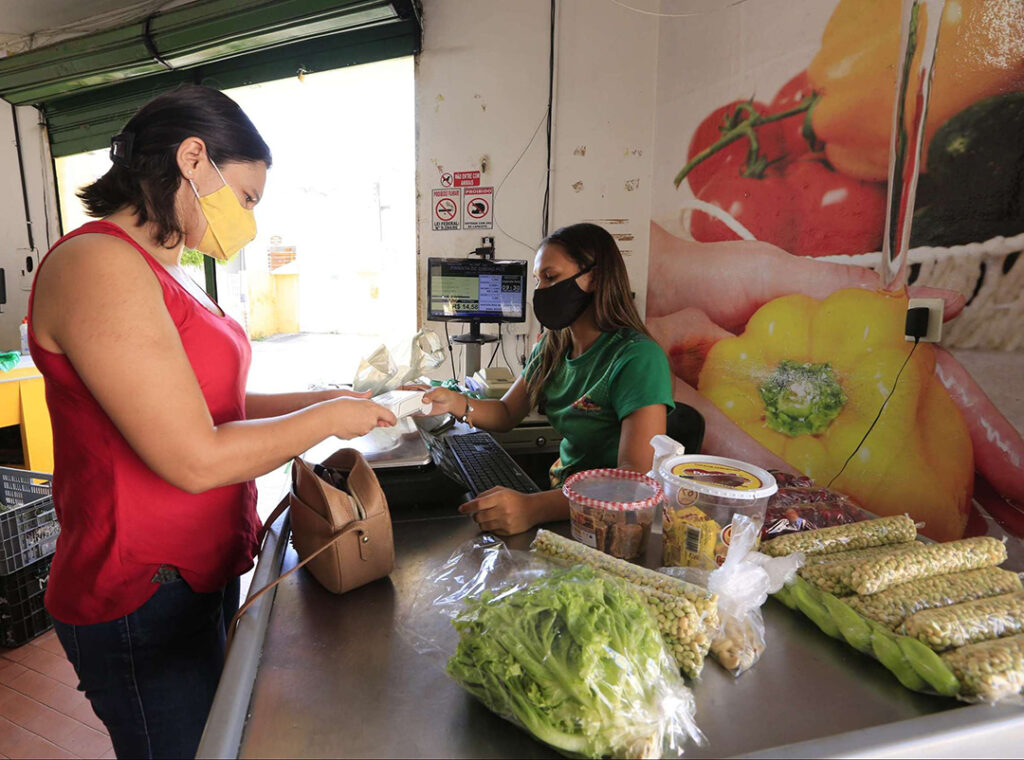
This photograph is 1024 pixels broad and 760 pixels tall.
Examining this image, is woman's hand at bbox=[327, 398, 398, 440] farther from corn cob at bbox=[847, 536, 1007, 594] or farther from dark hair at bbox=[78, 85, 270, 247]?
corn cob at bbox=[847, 536, 1007, 594]

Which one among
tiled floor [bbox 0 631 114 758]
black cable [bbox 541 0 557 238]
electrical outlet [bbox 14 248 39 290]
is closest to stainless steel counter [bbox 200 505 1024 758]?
tiled floor [bbox 0 631 114 758]

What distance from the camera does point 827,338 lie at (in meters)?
2.09

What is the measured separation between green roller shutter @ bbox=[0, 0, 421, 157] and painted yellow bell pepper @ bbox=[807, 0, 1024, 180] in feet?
7.79

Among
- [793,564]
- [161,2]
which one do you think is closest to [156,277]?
[793,564]

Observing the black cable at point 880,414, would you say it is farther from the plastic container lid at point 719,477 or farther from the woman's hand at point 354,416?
the woman's hand at point 354,416

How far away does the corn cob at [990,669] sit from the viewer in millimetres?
705

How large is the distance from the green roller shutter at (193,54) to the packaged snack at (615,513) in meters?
3.26

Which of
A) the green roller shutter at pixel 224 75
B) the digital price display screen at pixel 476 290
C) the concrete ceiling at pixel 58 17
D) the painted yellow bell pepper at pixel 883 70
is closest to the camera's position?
the painted yellow bell pepper at pixel 883 70

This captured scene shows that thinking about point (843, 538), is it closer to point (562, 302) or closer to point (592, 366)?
point (592, 366)

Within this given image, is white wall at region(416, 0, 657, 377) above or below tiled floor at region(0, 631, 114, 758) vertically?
above

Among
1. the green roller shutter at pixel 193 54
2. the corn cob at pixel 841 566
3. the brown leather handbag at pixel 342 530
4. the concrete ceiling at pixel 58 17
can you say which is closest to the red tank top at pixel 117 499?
the brown leather handbag at pixel 342 530

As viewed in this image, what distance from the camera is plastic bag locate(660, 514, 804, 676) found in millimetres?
812

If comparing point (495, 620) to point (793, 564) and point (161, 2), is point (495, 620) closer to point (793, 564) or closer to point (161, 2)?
point (793, 564)

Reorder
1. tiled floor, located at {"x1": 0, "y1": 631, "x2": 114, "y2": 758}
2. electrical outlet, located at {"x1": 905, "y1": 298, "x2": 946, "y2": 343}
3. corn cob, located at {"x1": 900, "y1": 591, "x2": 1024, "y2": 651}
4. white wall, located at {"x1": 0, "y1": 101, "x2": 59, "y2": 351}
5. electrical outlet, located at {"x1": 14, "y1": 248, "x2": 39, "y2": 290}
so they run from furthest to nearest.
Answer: electrical outlet, located at {"x1": 14, "y1": 248, "x2": 39, "y2": 290} → white wall, located at {"x1": 0, "y1": 101, "x2": 59, "y2": 351} → tiled floor, located at {"x1": 0, "y1": 631, "x2": 114, "y2": 758} → electrical outlet, located at {"x1": 905, "y1": 298, "x2": 946, "y2": 343} → corn cob, located at {"x1": 900, "y1": 591, "x2": 1024, "y2": 651}
